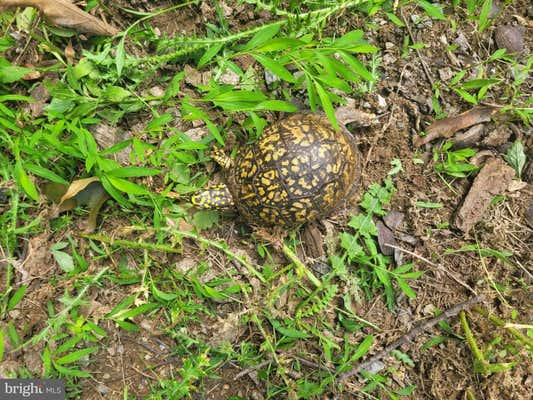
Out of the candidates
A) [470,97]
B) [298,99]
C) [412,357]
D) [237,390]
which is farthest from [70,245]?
[470,97]

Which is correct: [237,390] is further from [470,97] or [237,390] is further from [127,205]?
[470,97]

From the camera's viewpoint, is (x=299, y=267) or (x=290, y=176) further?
→ (x=299, y=267)

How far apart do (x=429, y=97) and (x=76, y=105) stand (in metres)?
2.15

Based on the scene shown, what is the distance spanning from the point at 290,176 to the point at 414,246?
0.99 m

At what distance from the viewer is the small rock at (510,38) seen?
2562 mm

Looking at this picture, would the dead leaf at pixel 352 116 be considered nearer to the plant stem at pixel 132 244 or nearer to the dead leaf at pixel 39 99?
the plant stem at pixel 132 244

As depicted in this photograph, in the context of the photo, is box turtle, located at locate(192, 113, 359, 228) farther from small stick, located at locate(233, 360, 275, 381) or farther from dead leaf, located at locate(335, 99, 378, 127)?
small stick, located at locate(233, 360, 275, 381)

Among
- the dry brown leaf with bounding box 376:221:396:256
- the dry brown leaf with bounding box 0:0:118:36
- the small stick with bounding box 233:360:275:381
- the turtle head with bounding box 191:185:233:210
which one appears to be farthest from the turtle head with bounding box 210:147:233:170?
the small stick with bounding box 233:360:275:381

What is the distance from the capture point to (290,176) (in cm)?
211

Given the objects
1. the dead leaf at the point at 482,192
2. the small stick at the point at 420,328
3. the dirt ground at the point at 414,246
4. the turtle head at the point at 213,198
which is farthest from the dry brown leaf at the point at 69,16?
the small stick at the point at 420,328

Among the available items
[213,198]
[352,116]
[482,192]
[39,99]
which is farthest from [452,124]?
[39,99]

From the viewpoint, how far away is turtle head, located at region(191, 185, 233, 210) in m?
2.22
